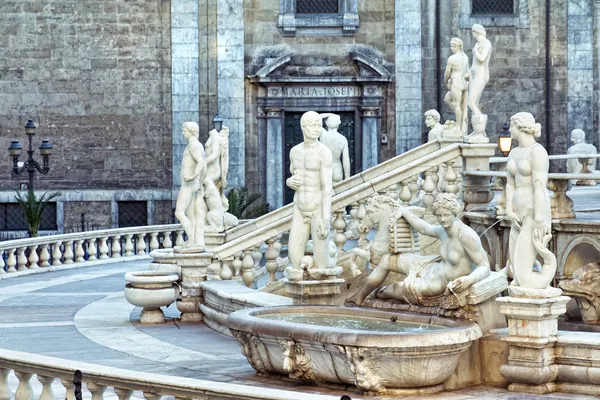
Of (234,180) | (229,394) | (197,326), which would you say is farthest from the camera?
(234,180)

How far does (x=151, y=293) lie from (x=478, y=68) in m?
6.13

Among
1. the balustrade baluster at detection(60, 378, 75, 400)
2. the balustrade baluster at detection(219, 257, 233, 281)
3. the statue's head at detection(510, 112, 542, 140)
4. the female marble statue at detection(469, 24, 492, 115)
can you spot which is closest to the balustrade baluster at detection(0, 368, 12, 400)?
the balustrade baluster at detection(60, 378, 75, 400)

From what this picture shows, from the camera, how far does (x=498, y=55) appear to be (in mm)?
33094

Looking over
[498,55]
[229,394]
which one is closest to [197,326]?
[229,394]

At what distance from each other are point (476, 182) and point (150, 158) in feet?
48.7

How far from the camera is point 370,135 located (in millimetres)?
32812

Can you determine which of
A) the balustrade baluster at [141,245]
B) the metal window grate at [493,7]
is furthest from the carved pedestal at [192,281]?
the metal window grate at [493,7]

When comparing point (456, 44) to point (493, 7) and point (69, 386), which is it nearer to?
point (69, 386)

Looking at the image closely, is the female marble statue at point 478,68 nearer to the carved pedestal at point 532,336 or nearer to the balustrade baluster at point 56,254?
the balustrade baluster at point 56,254

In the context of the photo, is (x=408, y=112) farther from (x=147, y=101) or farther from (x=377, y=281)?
(x=377, y=281)

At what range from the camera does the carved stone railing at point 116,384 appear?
10.3 metres

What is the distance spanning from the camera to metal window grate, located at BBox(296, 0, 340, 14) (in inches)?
1297

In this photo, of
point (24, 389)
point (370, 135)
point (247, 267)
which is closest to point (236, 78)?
point (370, 135)

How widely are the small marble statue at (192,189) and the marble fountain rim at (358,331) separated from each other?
5.74 metres
